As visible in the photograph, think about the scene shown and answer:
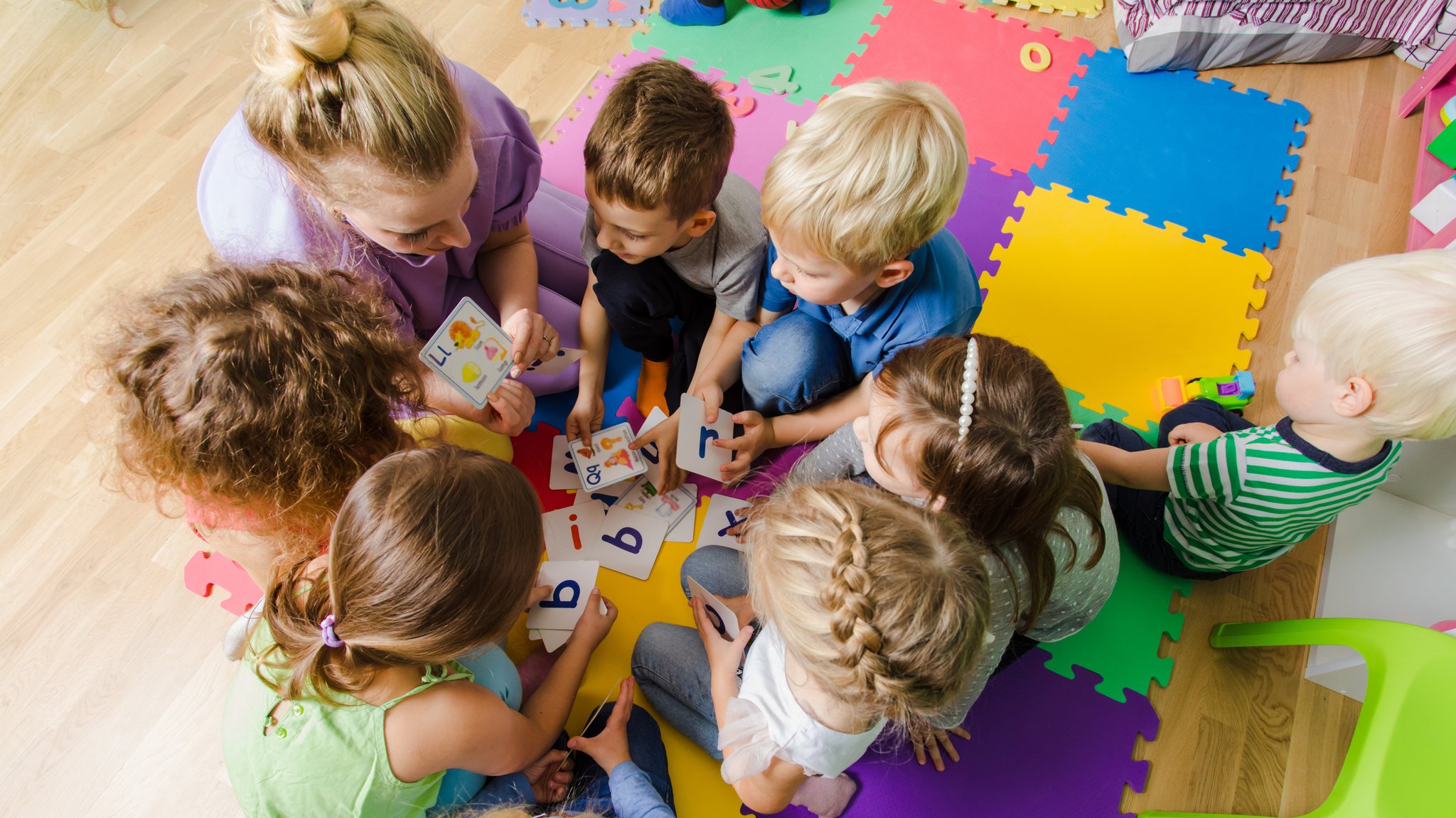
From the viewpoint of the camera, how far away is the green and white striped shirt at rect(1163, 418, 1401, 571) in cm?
144

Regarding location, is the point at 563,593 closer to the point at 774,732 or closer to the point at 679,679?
the point at 679,679

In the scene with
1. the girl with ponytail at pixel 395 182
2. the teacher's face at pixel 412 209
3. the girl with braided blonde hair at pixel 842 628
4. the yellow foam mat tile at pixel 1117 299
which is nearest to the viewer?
the girl with braided blonde hair at pixel 842 628

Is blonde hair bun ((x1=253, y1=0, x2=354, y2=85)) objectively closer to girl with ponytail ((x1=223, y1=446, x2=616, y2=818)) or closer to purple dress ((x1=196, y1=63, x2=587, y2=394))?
purple dress ((x1=196, y1=63, x2=587, y2=394))

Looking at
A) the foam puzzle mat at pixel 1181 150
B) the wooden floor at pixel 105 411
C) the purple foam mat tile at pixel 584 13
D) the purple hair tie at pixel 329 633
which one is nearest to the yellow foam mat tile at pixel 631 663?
the purple hair tie at pixel 329 633

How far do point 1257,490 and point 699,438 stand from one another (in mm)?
1157

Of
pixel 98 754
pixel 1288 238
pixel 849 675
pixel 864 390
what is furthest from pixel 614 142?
pixel 1288 238

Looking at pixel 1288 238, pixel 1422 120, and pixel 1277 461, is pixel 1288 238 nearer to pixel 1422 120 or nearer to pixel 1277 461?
pixel 1422 120

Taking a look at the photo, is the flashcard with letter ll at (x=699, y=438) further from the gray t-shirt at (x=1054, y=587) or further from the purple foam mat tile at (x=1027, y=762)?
the purple foam mat tile at (x=1027, y=762)

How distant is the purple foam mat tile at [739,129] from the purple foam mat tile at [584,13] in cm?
30

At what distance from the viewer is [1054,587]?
54.9 inches

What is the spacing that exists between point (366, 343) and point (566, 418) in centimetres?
82

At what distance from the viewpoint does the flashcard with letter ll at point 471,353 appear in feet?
4.87

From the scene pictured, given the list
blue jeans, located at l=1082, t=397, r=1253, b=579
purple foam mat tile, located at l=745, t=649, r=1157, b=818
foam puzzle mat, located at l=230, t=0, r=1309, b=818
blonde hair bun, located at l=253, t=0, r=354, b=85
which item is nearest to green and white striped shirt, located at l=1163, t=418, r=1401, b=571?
blue jeans, located at l=1082, t=397, r=1253, b=579

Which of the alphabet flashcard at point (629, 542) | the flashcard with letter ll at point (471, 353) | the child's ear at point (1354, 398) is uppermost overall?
the child's ear at point (1354, 398)
